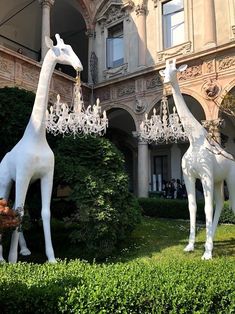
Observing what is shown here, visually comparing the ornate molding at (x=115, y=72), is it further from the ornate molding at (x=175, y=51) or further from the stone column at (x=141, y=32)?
the ornate molding at (x=175, y=51)

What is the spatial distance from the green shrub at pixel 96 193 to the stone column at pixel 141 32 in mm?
9007

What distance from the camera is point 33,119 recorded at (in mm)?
5938

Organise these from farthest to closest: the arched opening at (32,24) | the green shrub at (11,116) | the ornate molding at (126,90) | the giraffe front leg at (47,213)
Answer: the arched opening at (32,24) → the ornate molding at (126,90) → the green shrub at (11,116) → the giraffe front leg at (47,213)

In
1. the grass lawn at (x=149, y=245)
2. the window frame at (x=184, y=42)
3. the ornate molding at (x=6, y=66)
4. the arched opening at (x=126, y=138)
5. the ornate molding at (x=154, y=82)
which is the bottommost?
the grass lawn at (x=149, y=245)

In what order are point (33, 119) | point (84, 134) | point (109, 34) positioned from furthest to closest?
point (109, 34)
point (84, 134)
point (33, 119)

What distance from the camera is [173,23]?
1495 cm

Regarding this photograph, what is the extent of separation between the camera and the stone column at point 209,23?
43.2 ft

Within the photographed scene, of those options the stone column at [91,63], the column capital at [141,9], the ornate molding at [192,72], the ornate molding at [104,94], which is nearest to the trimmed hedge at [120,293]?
the ornate molding at [192,72]

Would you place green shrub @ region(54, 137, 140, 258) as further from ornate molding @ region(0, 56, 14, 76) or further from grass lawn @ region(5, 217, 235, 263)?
ornate molding @ region(0, 56, 14, 76)

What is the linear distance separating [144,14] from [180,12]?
1.76 meters

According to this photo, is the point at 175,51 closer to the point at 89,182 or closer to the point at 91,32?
the point at 91,32

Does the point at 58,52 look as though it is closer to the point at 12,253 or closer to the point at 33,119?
the point at 33,119

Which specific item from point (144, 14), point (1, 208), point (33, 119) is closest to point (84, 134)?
point (33, 119)

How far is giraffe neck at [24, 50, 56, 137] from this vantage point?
5.87 meters
